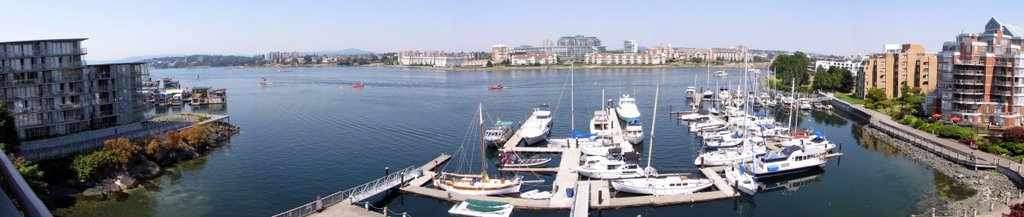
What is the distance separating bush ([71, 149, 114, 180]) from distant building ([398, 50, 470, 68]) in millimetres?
130137

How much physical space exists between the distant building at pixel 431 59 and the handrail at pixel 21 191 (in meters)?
150

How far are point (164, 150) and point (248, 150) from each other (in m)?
4.81

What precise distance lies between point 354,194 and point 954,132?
25928 mm

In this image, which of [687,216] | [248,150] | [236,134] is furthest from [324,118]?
[687,216]

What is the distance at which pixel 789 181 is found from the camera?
→ 984 inches

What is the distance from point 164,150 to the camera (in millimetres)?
27594

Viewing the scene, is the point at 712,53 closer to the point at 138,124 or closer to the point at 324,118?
the point at 324,118

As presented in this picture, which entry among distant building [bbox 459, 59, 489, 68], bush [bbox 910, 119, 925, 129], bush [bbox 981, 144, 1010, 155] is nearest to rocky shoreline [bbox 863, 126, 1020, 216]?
bush [bbox 981, 144, 1010, 155]

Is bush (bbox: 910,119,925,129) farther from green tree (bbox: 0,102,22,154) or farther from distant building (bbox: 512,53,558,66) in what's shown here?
distant building (bbox: 512,53,558,66)

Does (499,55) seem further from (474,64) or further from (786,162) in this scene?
(786,162)

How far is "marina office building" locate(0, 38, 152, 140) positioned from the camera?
25.5 metres

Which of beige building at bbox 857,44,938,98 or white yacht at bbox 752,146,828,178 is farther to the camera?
beige building at bbox 857,44,938,98

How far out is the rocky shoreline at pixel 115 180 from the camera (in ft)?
70.9

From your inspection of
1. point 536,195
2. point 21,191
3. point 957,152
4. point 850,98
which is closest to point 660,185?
point 536,195
